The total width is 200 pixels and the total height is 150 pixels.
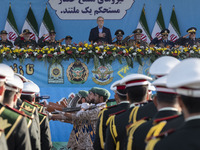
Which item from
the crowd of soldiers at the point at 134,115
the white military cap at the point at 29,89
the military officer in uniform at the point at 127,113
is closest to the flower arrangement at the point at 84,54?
the crowd of soldiers at the point at 134,115

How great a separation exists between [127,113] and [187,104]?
5.24 ft

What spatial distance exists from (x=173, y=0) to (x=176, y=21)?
82cm

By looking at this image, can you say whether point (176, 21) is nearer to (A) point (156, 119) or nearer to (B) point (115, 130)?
(B) point (115, 130)

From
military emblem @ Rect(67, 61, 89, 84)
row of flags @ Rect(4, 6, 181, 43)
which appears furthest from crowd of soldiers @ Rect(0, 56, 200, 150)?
row of flags @ Rect(4, 6, 181, 43)

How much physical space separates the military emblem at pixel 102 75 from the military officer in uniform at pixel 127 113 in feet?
14.1

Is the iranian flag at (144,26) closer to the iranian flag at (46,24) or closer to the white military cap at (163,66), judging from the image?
the iranian flag at (46,24)

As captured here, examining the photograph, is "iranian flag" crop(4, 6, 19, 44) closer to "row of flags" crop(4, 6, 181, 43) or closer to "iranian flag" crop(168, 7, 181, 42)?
"row of flags" crop(4, 6, 181, 43)

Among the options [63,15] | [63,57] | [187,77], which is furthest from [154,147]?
[63,15]

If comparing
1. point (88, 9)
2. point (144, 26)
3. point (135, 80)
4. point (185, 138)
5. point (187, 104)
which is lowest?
point (185, 138)

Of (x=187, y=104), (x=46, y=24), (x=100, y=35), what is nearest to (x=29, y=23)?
(x=46, y=24)

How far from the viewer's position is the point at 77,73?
7.72 m

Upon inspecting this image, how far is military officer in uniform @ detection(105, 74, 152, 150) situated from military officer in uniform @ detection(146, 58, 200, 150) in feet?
4.37

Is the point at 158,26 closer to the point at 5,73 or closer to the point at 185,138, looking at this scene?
the point at 5,73

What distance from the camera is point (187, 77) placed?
155 cm
